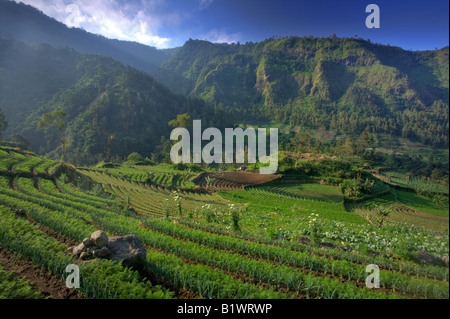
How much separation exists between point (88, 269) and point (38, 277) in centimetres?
184

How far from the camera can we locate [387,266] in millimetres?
6543

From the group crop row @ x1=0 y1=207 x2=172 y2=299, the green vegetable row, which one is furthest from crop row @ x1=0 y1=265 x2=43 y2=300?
the green vegetable row

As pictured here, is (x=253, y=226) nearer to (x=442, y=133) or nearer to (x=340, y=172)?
(x=442, y=133)

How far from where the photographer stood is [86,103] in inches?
4528

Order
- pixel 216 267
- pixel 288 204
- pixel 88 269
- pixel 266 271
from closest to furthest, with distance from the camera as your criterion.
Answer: pixel 88 269 → pixel 266 271 → pixel 216 267 → pixel 288 204

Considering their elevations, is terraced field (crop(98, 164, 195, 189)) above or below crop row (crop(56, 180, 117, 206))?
below

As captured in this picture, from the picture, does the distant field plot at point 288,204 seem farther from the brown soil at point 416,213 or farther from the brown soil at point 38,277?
the brown soil at point 38,277

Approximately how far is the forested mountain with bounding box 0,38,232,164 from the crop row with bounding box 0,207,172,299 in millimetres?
86156

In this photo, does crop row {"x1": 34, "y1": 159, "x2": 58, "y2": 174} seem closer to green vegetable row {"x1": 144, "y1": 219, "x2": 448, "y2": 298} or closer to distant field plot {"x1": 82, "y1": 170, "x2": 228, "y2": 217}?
distant field plot {"x1": 82, "y1": 170, "x2": 228, "y2": 217}

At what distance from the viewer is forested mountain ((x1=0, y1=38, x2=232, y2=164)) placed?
9462 cm

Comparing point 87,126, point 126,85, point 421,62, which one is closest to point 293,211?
point 87,126

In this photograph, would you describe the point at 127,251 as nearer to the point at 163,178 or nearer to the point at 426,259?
the point at 426,259

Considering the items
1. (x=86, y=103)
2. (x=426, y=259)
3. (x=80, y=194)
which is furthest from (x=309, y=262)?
(x=86, y=103)

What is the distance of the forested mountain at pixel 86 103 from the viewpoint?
94625 mm
